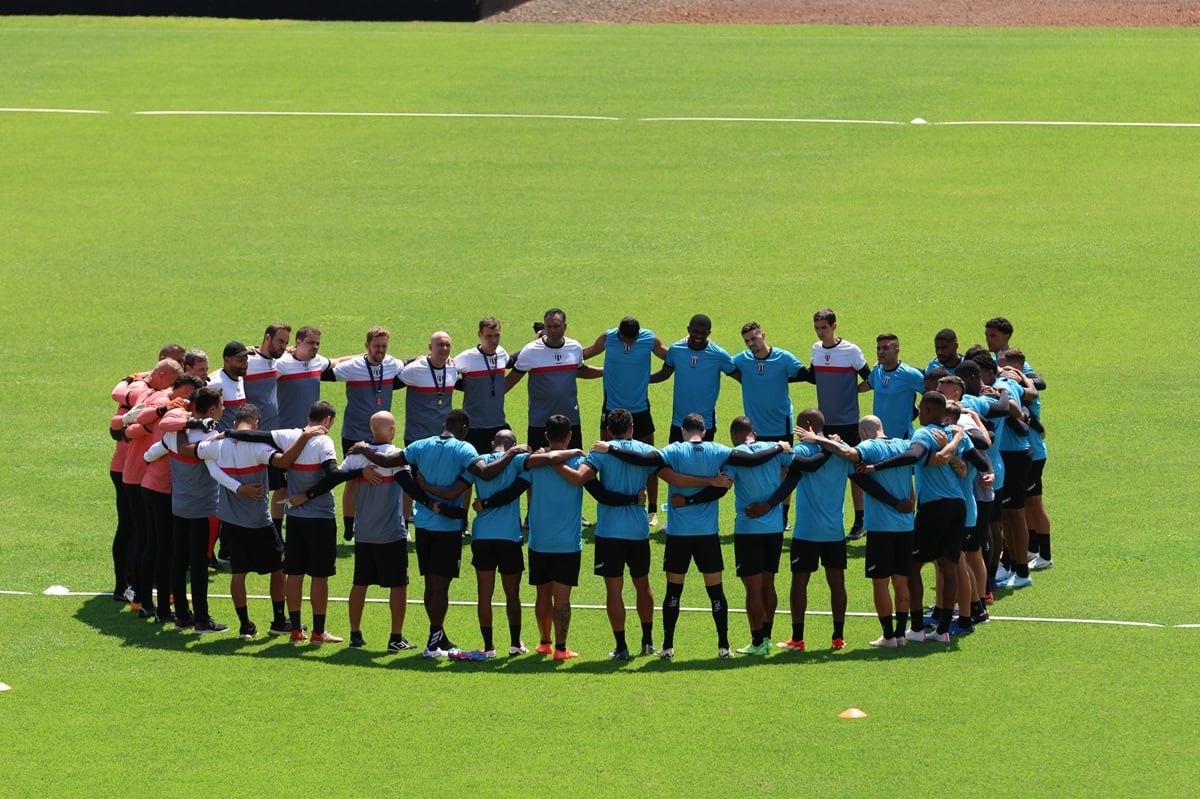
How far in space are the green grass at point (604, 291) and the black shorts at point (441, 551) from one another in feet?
2.78

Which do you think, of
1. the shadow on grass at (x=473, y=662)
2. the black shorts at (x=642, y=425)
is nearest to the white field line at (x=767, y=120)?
the black shorts at (x=642, y=425)

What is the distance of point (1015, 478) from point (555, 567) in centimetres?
481

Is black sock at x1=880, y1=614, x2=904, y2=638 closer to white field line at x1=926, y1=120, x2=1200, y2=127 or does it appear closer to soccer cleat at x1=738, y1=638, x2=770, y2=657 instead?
soccer cleat at x1=738, y1=638, x2=770, y2=657

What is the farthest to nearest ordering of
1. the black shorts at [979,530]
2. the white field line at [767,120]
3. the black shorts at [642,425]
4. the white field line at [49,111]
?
the white field line at [49,111] → the white field line at [767,120] → the black shorts at [642,425] → the black shorts at [979,530]

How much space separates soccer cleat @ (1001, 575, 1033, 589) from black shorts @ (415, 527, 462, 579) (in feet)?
18.1

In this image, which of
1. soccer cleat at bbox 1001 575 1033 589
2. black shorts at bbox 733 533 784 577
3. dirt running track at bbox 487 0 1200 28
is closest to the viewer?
black shorts at bbox 733 533 784 577

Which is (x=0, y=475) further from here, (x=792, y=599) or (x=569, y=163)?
(x=569, y=163)

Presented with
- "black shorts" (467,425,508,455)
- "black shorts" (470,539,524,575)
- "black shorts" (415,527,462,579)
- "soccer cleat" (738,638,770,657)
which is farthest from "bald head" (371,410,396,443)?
"black shorts" (467,425,508,455)

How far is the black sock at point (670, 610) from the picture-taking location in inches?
551

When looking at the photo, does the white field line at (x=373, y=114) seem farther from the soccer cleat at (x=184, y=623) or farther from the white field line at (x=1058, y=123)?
the soccer cleat at (x=184, y=623)

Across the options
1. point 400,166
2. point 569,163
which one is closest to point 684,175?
point 569,163

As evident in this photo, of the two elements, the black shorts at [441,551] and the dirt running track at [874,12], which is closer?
the black shorts at [441,551]

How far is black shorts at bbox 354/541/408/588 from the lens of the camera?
562 inches

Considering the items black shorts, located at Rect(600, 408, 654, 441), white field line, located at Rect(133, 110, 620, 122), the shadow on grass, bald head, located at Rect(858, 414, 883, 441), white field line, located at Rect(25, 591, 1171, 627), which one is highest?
white field line, located at Rect(133, 110, 620, 122)
